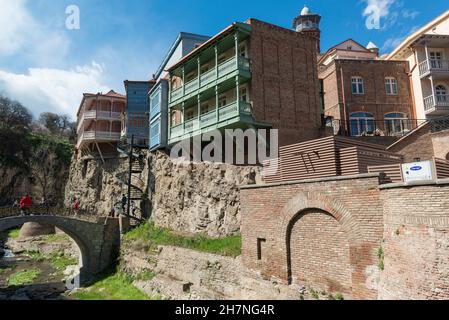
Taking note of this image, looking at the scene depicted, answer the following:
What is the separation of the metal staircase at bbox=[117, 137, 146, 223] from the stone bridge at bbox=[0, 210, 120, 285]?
2314 millimetres

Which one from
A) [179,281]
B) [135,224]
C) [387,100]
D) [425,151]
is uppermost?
[387,100]

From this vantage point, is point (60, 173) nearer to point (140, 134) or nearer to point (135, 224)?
point (140, 134)

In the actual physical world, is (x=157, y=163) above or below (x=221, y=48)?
below

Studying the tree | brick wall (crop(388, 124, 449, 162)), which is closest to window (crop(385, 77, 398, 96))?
brick wall (crop(388, 124, 449, 162))

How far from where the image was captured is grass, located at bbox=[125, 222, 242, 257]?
1739 centimetres

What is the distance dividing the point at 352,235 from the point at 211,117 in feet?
45.8

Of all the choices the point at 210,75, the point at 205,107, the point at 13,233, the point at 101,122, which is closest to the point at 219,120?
the point at 210,75

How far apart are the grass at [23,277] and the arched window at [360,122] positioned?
29665 mm

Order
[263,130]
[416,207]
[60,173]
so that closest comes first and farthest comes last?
[416,207] → [263,130] → [60,173]

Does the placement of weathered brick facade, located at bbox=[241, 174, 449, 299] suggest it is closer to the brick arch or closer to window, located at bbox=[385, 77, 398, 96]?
the brick arch

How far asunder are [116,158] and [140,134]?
456 cm

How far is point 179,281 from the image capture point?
1916 cm

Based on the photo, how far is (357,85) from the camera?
2917 cm
